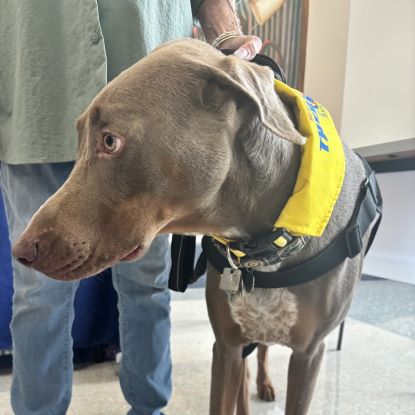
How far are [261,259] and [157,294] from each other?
482mm

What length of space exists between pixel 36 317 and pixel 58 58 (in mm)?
632

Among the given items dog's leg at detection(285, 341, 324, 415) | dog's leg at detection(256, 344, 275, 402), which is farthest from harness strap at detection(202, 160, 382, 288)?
dog's leg at detection(256, 344, 275, 402)

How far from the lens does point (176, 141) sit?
73 cm

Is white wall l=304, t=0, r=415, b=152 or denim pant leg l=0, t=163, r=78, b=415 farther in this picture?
white wall l=304, t=0, r=415, b=152

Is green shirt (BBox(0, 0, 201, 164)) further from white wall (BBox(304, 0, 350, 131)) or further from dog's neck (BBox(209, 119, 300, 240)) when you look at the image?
white wall (BBox(304, 0, 350, 131))

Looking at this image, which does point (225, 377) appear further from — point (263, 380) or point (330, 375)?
point (330, 375)

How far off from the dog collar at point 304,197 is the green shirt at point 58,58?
40 cm

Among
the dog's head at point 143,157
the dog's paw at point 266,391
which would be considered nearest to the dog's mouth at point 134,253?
the dog's head at point 143,157

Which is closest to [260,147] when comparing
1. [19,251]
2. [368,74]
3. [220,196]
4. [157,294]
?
[220,196]

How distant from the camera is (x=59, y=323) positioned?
1.19m

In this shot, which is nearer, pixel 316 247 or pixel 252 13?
pixel 316 247

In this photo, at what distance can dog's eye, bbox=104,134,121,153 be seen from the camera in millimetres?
719

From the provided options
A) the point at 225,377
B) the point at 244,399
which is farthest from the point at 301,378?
the point at 244,399

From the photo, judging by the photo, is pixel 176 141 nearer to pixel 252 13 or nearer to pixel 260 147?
pixel 260 147
